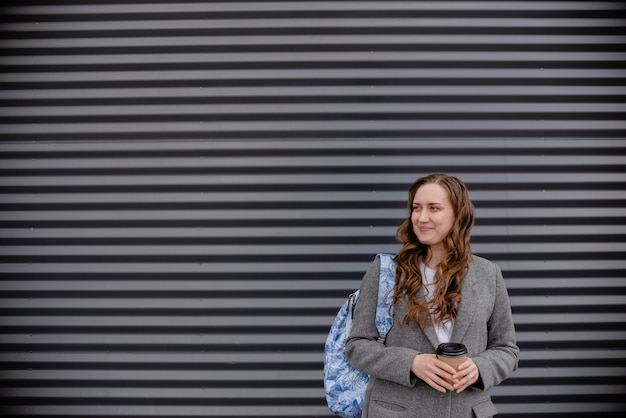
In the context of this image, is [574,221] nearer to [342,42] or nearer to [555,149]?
[555,149]

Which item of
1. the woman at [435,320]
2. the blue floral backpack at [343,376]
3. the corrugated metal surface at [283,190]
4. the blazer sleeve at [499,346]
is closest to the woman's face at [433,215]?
the woman at [435,320]

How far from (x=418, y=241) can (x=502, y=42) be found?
1.99m

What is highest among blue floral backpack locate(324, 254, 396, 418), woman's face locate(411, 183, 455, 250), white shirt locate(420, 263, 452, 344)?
woman's face locate(411, 183, 455, 250)

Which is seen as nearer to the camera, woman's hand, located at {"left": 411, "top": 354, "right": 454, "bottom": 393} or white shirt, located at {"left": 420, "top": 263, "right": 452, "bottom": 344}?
woman's hand, located at {"left": 411, "top": 354, "right": 454, "bottom": 393}

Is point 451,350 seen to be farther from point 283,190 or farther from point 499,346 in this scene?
point 283,190

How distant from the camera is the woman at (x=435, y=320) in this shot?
73.3 inches

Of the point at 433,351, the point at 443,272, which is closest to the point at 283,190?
the point at 443,272

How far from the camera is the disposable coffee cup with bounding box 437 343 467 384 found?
65.1 inches

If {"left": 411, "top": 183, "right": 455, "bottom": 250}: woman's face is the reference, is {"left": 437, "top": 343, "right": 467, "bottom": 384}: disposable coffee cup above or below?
below

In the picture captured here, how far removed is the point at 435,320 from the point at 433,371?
0.21 metres

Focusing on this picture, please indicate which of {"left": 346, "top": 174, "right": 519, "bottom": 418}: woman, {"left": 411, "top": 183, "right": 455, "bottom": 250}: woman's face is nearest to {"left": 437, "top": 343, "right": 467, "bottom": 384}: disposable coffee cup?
{"left": 346, "top": 174, "right": 519, "bottom": 418}: woman

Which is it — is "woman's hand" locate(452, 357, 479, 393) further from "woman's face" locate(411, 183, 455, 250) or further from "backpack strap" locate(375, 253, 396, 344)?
"woman's face" locate(411, 183, 455, 250)

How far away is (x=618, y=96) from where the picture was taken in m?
3.29

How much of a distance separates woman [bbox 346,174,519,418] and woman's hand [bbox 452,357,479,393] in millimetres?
39
